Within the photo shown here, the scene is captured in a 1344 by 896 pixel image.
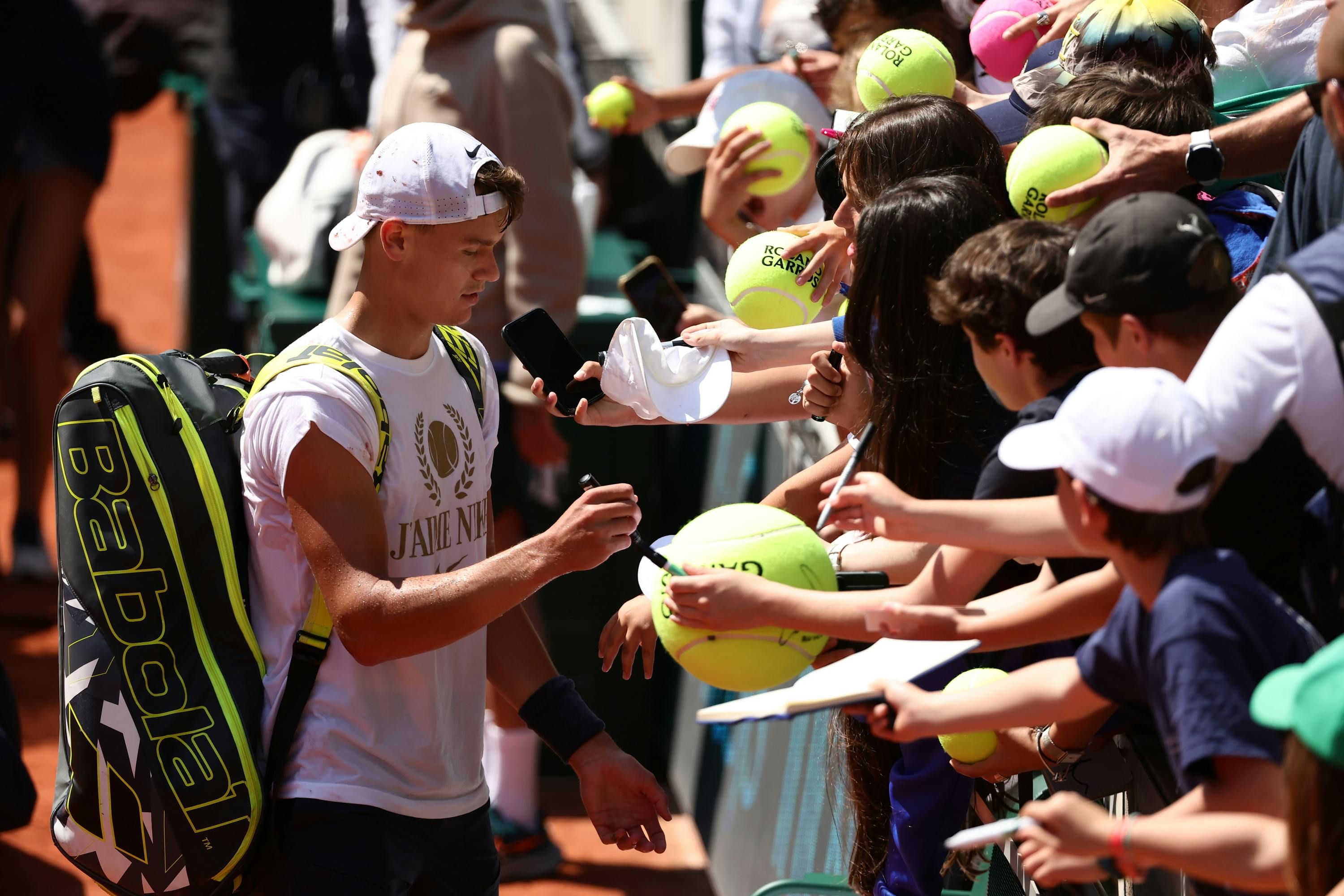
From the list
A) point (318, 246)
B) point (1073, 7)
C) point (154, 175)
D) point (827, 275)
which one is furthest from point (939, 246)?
point (154, 175)

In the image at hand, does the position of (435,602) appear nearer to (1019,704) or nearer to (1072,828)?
(1019,704)

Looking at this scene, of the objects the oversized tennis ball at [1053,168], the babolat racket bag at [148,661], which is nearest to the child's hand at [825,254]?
the oversized tennis ball at [1053,168]

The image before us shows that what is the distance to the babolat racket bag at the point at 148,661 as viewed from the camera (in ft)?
9.68

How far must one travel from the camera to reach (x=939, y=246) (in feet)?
9.44

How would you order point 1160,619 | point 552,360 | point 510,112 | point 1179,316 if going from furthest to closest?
1. point 510,112
2. point 552,360
3. point 1179,316
4. point 1160,619

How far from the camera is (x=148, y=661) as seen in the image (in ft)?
9.75

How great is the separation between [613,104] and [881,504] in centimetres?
336

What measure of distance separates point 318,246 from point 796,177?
10.3 feet

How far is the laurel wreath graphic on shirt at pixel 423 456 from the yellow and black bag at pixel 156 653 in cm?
11

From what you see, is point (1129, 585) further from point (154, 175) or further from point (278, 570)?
point (154, 175)

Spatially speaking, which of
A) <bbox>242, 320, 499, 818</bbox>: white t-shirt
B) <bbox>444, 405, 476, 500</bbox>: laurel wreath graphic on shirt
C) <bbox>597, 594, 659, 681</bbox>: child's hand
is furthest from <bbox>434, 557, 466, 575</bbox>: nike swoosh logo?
<bbox>597, 594, 659, 681</bbox>: child's hand

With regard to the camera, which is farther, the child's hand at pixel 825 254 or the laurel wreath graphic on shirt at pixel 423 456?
the child's hand at pixel 825 254

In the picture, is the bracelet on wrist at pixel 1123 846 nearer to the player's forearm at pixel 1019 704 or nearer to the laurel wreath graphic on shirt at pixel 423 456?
the player's forearm at pixel 1019 704

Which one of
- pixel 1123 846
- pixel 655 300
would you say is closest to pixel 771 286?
pixel 655 300
